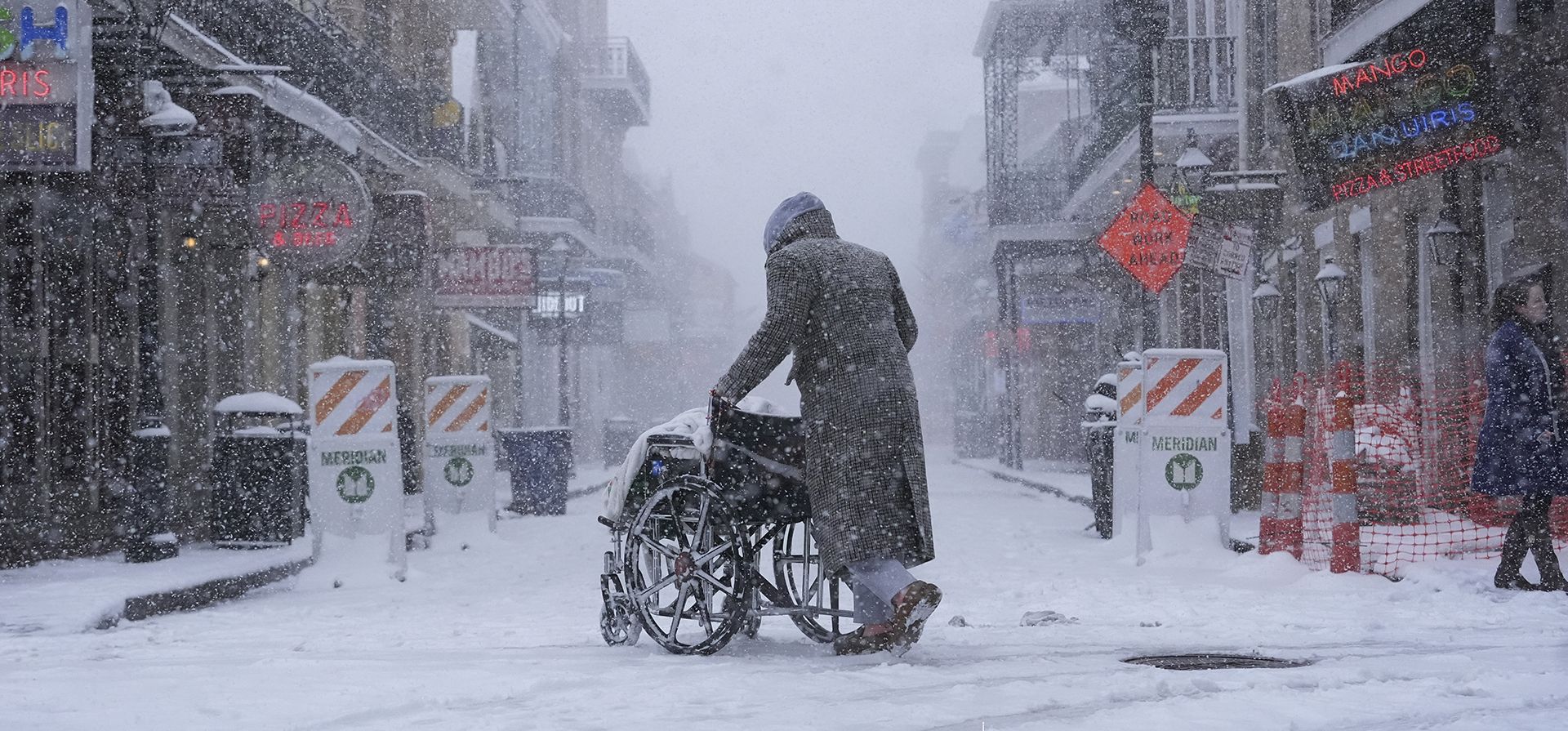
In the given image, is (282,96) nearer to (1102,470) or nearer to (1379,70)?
(1102,470)

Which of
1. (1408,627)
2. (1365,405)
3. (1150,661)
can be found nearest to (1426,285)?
(1365,405)

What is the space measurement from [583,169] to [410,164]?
29.0 metres

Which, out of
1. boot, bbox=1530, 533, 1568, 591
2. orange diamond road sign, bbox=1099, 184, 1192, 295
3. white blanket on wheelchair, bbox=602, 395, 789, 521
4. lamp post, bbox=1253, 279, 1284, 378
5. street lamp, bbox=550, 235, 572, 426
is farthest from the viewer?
street lamp, bbox=550, 235, 572, 426

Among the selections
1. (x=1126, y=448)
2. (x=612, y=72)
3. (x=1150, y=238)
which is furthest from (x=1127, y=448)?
(x=612, y=72)

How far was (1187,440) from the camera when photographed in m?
10.6

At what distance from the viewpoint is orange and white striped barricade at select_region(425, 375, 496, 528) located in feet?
47.3

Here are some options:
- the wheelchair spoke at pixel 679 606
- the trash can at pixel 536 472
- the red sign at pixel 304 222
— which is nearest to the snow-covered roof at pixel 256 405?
the red sign at pixel 304 222

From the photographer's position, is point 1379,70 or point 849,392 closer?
point 849,392

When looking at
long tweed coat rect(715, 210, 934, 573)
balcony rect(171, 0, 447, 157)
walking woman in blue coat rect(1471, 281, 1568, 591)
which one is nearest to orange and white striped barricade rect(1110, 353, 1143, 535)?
walking woman in blue coat rect(1471, 281, 1568, 591)

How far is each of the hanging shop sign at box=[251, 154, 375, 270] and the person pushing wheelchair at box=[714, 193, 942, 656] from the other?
1043 cm

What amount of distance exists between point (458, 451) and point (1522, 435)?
911 centimetres

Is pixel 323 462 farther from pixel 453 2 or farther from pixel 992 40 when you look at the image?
pixel 992 40

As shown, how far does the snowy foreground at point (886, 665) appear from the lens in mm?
4773

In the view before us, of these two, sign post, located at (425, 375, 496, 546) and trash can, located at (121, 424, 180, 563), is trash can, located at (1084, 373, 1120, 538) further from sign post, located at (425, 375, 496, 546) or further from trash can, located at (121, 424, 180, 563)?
trash can, located at (121, 424, 180, 563)
